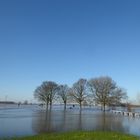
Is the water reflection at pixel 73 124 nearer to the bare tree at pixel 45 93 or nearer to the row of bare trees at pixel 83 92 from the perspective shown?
the row of bare trees at pixel 83 92

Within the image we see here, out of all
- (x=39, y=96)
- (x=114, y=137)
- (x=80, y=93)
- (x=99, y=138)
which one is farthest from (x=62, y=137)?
(x=39, y=96)

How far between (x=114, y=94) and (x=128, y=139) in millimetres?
72760

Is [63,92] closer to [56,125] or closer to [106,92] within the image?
[106,92]

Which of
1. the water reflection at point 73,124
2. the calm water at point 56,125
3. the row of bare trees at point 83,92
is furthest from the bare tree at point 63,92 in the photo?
the water reflection at point 73,124

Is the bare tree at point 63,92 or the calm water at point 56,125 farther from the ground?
the bare tree at point 63,92

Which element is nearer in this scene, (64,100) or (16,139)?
(16,139)

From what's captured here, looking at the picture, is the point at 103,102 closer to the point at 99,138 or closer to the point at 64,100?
the point at 64,100

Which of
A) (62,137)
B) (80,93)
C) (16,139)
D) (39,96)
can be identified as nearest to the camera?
Answer: (16,139)

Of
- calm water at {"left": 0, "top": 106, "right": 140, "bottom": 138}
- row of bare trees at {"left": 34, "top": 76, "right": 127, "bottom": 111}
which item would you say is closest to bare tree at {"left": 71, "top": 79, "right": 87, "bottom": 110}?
row of bare trees at {"left": 34, "top": 76, "right": 127, "bottom": 111}

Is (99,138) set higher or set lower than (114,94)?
Result: lower

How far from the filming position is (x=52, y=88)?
120938 mm

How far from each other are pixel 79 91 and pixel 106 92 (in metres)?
15.5

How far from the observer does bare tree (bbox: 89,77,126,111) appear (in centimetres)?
9269

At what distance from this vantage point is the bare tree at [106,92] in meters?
92.7
